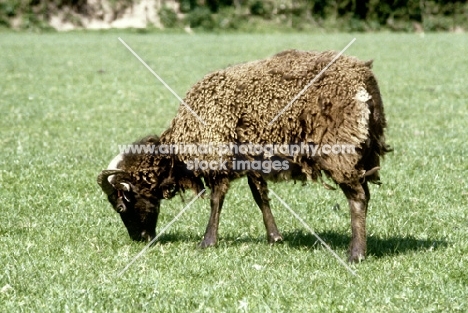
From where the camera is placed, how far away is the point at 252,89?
6598 mm

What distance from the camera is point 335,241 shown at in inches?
277

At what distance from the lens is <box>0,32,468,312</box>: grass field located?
17.9 ft

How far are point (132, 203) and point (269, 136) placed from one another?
56.6 inches

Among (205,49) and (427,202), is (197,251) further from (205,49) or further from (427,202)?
(205,49)

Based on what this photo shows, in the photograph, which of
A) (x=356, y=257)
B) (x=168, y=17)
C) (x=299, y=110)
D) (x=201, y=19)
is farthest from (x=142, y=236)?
(x=168, y=17)

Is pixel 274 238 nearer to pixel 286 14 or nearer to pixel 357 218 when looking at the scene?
pixel 357 218

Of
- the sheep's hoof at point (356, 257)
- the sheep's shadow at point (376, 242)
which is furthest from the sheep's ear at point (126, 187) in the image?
the sheep's hoof at point (356, 257)

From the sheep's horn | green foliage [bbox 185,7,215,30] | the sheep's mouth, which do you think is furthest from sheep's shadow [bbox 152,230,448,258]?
green foliage [bbox 185,7,215,30]

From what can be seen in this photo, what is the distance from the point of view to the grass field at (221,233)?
17.9 ft

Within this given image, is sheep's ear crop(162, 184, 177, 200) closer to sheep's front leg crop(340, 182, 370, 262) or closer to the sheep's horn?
the sheep's horn

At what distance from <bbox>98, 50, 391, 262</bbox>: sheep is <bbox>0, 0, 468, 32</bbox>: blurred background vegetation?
102ft

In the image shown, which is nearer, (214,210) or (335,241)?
(214,210)

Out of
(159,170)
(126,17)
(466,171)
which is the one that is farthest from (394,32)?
(159,170)

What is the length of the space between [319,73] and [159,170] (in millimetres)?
1673
